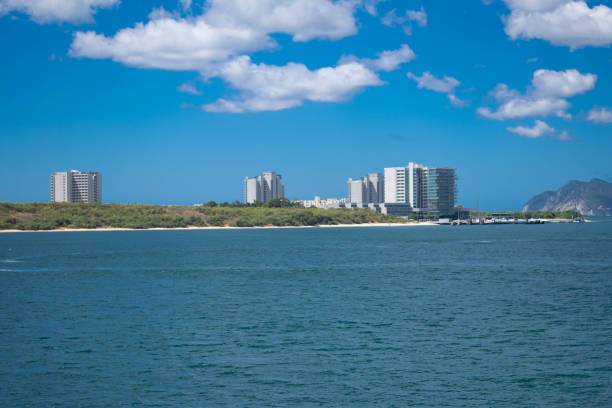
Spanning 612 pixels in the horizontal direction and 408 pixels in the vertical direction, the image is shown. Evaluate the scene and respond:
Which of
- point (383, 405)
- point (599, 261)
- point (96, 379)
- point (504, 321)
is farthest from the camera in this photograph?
point (599, 261)

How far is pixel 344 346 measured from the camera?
89.0 ft

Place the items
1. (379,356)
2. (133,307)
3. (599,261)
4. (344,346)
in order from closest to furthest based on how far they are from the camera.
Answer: (379,356) < (344,346) < (133,307) < (599,261)

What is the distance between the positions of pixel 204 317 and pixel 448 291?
19204mm

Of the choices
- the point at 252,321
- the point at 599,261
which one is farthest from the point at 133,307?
the point at 599,261

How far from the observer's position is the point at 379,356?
25.4 metres

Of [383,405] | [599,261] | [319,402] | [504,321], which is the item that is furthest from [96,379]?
[599,261]

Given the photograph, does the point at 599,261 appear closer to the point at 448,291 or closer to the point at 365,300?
the point at 448,291

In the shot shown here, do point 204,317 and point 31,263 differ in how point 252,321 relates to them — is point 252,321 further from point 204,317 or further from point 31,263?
point 31,263

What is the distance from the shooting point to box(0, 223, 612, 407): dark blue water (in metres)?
20.8

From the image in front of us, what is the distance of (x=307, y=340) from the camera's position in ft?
92.9

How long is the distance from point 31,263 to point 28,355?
49.4 metres

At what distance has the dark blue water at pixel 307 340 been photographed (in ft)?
68.3

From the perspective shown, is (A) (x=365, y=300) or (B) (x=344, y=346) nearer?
(B) (x=344, y=346)

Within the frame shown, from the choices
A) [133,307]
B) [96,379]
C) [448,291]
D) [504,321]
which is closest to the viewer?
[96,379]
